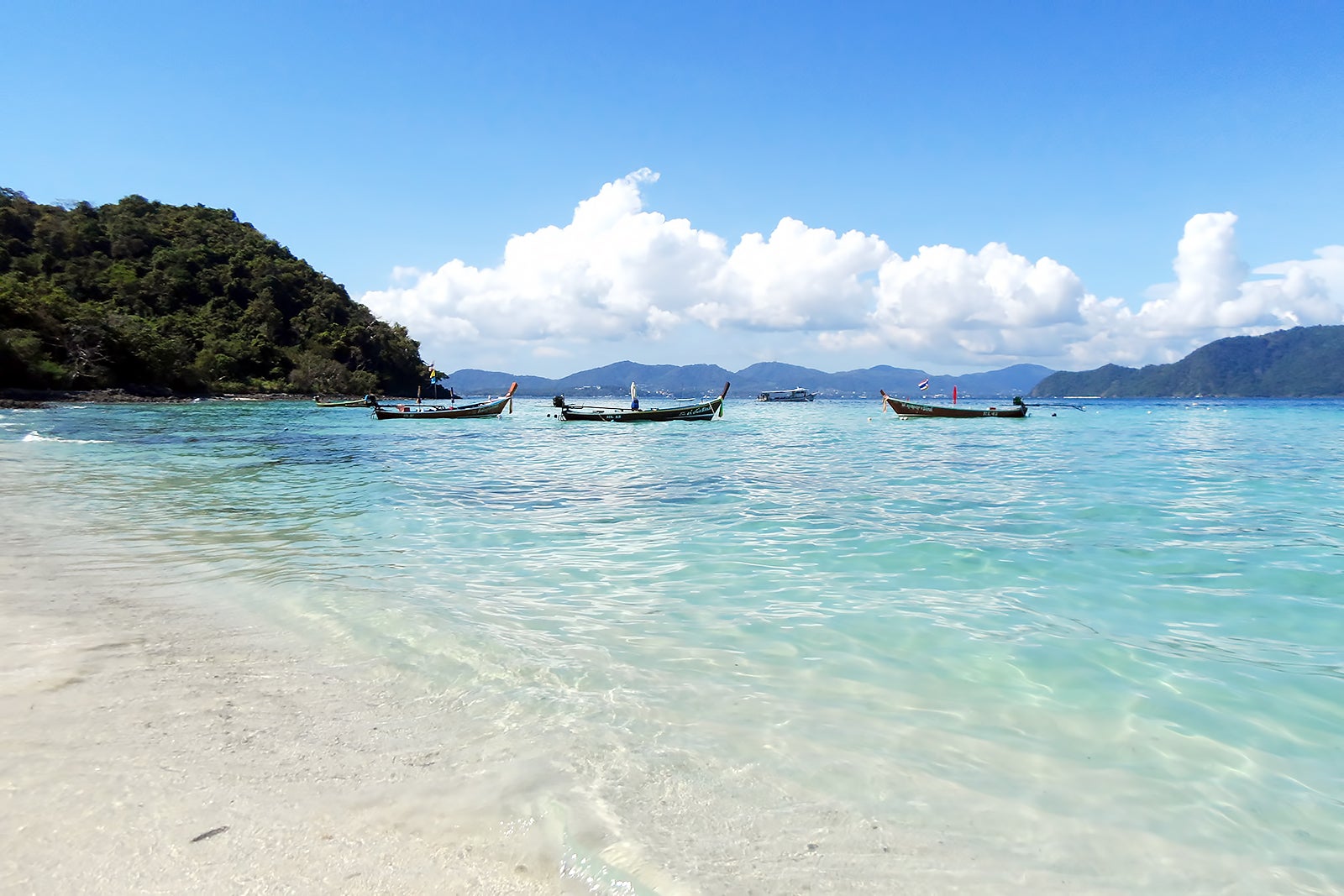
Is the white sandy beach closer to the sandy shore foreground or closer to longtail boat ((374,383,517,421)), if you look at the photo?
the sandy shore foreground

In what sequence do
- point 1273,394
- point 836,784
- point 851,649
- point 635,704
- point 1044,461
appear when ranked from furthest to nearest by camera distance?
point 1273,394 → point 1044,461 → point 851,649 → point 635,704 → point 836,784

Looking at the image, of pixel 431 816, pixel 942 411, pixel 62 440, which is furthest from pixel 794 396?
pixel 431 816

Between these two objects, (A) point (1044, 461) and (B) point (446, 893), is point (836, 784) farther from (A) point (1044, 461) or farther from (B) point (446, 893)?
(A) point (1044, 461)

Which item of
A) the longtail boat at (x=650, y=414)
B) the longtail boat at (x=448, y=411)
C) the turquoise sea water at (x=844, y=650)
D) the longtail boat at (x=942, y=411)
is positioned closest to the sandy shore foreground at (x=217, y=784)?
the turquoise sea water at (x=844, y=650)

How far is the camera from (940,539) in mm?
10023

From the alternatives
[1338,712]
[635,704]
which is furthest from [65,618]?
[1338,712]

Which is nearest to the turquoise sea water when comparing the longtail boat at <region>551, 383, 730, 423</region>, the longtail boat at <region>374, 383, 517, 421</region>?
the longtail boat at <region>551, 383, 730, 423</region>

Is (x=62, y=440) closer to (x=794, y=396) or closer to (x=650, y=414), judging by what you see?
(x=650, y=414)

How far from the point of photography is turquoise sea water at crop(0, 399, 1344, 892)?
3137 millimetres

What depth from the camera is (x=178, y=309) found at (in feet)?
305

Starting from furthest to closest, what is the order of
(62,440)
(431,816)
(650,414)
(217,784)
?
(650,414) < (62,440) < (217,784) < (431,816)

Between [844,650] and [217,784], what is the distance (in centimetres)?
430

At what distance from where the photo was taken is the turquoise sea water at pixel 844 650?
314 centimetres

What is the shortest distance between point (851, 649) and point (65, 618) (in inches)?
260
